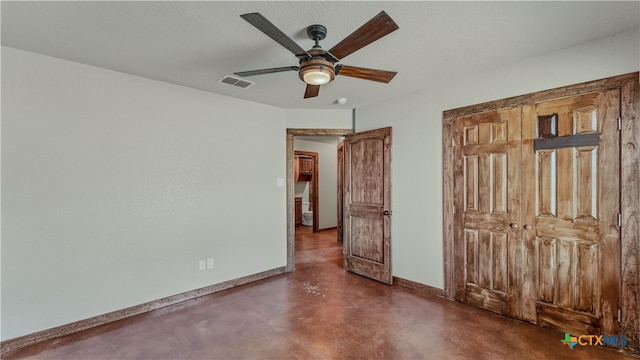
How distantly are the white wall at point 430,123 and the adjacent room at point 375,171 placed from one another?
20mm

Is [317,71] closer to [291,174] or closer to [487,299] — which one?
[291,174]

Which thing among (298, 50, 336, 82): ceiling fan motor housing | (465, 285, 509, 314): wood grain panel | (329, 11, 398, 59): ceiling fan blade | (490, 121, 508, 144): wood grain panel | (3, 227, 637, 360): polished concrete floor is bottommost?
(3, 227, 637, 360): polished concrete floor

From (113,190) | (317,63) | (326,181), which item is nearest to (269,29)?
(317,63)

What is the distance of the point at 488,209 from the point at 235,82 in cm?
298

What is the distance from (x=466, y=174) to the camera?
3074 mm

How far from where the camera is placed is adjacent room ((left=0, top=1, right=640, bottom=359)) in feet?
6.88

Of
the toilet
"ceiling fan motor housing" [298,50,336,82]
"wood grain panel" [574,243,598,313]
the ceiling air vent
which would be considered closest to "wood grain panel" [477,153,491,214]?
"wood grain panel" [574,243,598,313]

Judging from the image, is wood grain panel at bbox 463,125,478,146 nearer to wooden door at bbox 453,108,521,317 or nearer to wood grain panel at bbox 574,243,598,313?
wooden door at bbox 453,108,521,317

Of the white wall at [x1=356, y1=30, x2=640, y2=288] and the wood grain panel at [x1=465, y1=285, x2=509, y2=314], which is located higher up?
the white wall at [x1=356, y1=30, x2=640, y2=288]

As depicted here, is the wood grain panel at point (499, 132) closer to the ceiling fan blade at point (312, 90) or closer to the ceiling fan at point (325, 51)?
the ceiling fan at point (325, 51)

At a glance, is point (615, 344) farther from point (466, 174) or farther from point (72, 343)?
point (72, 343)

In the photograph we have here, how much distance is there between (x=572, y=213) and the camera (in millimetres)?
2426

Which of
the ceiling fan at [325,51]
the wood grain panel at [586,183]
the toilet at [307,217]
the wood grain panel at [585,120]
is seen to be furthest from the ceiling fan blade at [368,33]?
the toilet at [307,217]

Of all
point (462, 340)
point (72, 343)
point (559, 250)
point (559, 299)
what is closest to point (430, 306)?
point (462, 340)
